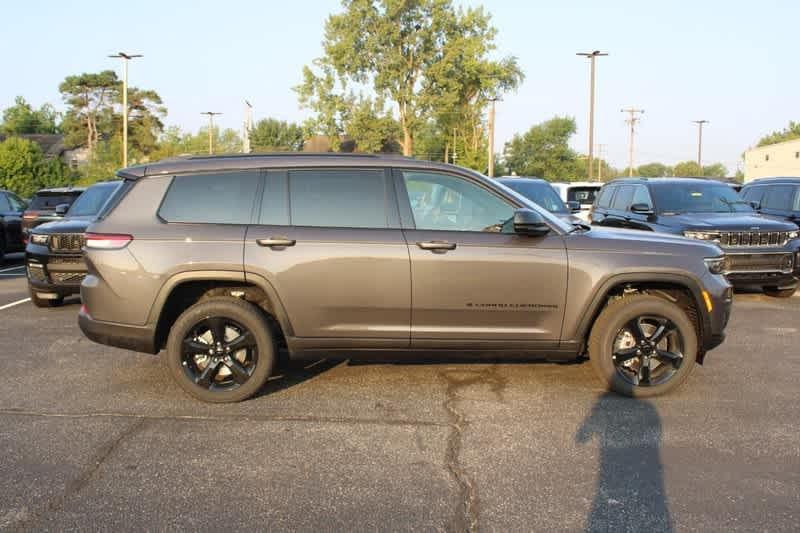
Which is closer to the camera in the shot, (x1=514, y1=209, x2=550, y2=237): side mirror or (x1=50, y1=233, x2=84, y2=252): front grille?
(x1=514, y1=209, x2=550, y2=237): side mirror

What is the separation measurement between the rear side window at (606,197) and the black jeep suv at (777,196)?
229 cm

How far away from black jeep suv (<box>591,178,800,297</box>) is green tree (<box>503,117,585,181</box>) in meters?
77.5

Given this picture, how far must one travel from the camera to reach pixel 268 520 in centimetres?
336

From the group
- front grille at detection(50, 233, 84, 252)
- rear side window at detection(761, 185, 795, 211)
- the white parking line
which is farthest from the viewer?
rear side window at detection(761, 185, 795, 211)

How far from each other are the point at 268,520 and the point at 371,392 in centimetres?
213

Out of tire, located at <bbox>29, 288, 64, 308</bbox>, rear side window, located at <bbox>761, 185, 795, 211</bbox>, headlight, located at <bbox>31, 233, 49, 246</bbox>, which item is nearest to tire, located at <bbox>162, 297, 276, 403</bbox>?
headlight, located at <bbox>31, 233, 49, 246</bbox>

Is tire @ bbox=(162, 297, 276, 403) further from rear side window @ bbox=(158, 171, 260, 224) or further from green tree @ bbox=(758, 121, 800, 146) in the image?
green tree @ bbox=(758, 121, 800, 146)

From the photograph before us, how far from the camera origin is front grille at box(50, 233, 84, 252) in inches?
343

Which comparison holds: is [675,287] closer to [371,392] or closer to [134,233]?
[371,392]

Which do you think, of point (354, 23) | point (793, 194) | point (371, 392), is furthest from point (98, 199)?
point (354, 23)

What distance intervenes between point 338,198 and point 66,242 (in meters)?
5.14

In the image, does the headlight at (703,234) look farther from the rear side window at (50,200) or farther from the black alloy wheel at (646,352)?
the rear side window at (50,200)

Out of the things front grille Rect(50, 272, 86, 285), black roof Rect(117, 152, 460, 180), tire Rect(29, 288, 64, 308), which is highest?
black roof Rect(117, 152, 460, 180)

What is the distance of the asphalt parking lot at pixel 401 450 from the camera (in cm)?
343
